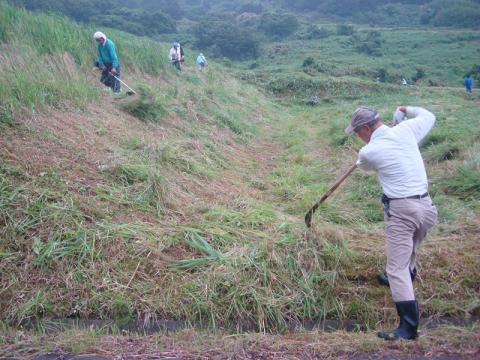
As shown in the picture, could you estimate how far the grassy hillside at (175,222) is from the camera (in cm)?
350

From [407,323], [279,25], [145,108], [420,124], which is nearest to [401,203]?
[420,124]

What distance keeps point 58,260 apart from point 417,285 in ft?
9.95

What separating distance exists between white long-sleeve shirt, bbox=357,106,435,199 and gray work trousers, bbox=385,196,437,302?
8cm

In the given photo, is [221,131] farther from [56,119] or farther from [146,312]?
[146,312]

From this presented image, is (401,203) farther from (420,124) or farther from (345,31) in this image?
(345,31)

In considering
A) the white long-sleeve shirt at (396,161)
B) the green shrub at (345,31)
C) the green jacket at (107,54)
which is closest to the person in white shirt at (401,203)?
the white long-sleeve shirt at (396,161)

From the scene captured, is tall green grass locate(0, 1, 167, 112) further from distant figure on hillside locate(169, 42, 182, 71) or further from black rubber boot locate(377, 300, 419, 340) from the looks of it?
black rubber boot locate(377, 300, 419, 340)

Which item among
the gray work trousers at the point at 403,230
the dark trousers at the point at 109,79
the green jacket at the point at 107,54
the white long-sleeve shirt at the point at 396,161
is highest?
the green jacket at the point at 107,54

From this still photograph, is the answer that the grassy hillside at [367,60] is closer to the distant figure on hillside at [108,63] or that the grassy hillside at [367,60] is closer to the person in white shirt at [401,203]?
the distant figure on hillside at [108,63]

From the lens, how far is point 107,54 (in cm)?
832

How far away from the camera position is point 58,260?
363 centimetres

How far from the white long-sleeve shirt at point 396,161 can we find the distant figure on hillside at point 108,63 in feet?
20.9

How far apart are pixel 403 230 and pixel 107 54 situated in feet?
22.9

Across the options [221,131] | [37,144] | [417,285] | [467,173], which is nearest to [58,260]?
[37,144]
